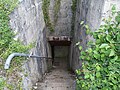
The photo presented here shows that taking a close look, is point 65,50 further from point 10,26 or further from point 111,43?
point 111,43

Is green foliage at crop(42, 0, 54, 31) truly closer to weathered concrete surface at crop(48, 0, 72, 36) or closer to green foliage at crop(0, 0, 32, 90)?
weathered concrete surface at crop(48, 0, 72, 36)

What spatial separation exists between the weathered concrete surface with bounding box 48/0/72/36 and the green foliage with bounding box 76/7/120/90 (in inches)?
180

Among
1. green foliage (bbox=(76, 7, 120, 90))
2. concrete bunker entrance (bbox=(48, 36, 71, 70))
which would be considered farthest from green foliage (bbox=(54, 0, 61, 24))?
green foliage (bbox=(76, 7, 120, 90))

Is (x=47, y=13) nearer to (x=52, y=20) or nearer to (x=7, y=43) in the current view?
(x=52, y=20)

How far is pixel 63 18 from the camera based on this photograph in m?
6.68

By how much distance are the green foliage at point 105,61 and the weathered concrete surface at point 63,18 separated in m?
4.58

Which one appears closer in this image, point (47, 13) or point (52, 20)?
point (47, 13)

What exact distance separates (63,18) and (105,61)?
491 centimetres

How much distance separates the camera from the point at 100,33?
2.05 m

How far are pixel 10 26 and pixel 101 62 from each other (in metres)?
1.43

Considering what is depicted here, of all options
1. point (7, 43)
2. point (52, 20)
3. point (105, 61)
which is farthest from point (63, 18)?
point (105, 61)

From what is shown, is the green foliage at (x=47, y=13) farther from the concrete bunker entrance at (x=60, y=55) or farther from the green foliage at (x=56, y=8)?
the concrete bunker entrance at (x=60, y=55)

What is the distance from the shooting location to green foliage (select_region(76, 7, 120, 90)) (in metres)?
1.81

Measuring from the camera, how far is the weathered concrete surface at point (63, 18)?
6438 mm
